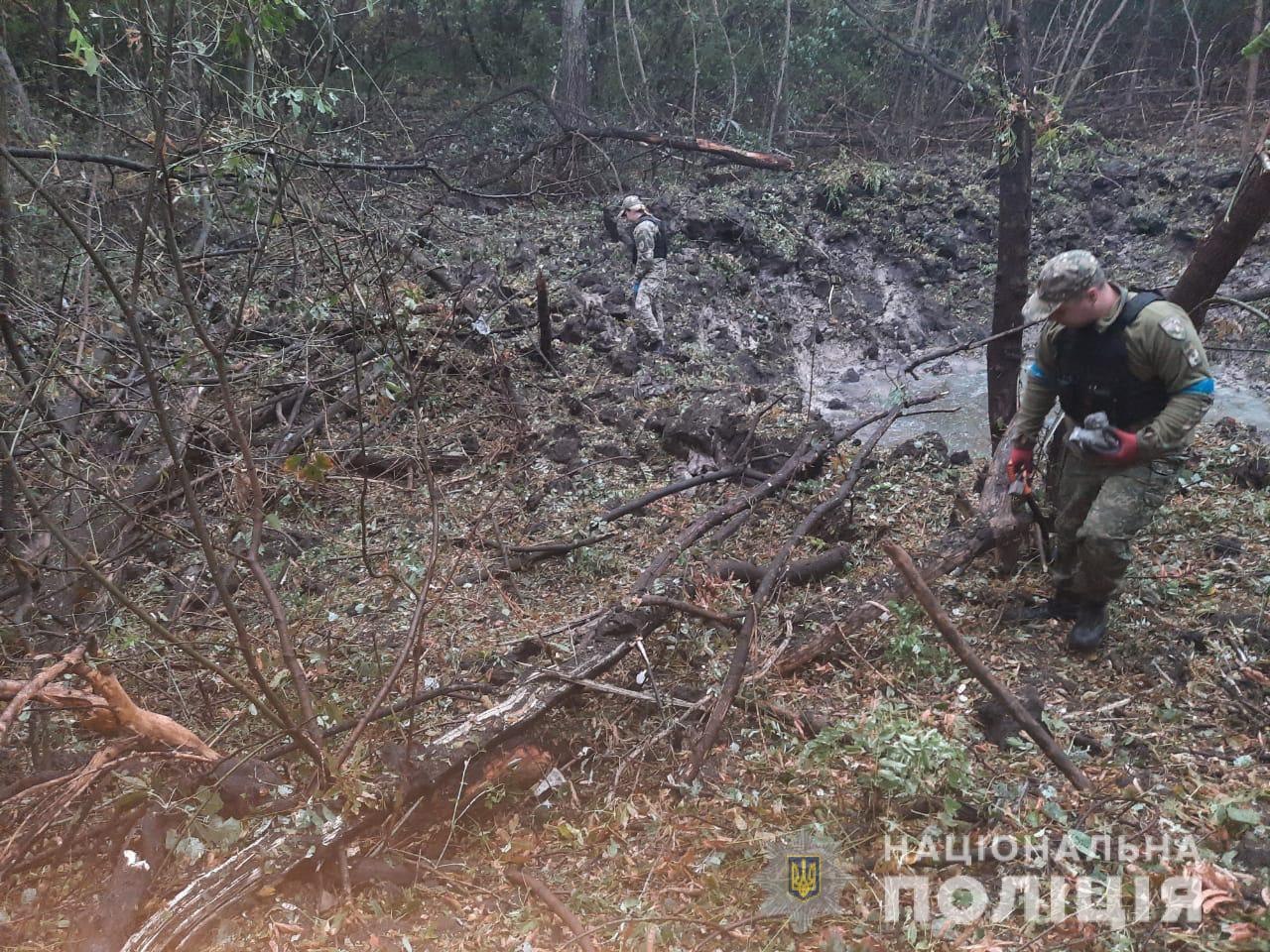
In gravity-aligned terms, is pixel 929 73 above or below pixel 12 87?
above

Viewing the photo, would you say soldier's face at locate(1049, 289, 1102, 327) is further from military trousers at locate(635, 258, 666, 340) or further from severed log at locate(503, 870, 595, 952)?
military trousers at locate(635, 258, 666, 340)

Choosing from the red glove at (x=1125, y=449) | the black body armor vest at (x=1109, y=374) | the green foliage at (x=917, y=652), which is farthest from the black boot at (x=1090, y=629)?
the black body armor vest at (x=1109, y=374)

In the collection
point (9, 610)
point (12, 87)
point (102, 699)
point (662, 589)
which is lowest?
point (9, 610)

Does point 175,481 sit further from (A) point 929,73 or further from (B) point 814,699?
(A) point 929,73

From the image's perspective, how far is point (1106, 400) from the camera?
300 centimetres

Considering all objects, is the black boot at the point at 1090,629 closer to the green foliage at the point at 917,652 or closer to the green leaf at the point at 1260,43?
the green foliage at the point at 917,652

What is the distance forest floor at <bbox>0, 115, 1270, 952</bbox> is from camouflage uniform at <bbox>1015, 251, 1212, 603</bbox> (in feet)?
1.32

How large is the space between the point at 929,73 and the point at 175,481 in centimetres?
1272

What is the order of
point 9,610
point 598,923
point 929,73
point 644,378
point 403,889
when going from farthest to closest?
1. point 929,73
2. point 644,378
3. point 9,610
4. point 403,889
5. point 598,923

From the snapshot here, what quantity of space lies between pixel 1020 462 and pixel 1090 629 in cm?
75

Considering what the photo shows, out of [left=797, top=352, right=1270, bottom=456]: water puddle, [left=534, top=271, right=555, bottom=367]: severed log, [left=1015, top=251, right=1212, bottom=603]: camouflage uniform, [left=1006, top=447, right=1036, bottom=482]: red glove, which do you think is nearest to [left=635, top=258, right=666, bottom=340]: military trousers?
[left=534, top=271, right=555, bottom=367]: severed log

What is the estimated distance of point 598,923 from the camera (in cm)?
225

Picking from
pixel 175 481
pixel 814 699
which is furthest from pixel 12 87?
pixel 814 699

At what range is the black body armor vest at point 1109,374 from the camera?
2.85 m
